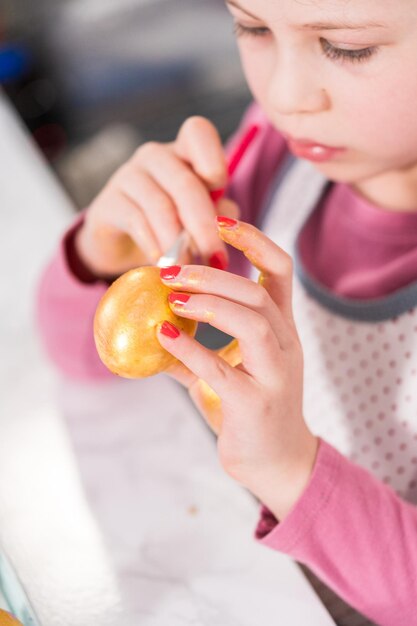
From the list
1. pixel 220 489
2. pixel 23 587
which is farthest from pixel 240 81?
pixel 23 587

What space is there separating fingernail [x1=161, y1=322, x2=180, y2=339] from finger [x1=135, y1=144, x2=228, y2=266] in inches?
6.0

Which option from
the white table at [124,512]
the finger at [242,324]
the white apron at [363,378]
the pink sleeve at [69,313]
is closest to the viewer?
the finger at [242,324]

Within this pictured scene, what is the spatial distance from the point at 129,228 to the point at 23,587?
0.30 metres

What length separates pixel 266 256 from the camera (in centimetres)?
47

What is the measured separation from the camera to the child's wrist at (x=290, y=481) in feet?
1.73

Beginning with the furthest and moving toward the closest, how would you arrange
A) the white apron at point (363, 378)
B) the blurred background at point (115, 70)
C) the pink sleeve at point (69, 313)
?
the blurred background at point (115, 70) < the pink sleeve at point (69, 313) < the white apron at point (363, 378)

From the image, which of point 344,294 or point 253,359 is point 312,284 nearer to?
point 344,294

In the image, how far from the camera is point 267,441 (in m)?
0.50

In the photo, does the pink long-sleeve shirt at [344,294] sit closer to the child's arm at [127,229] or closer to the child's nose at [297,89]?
the child's arm at [127,229]

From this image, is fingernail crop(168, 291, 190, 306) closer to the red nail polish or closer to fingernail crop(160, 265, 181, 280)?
fingernail crop(160, 265, 181, 280)

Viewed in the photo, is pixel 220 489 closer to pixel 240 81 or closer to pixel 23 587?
pixel 23 587

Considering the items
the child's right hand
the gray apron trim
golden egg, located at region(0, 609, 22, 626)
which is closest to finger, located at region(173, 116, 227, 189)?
the child's right hand

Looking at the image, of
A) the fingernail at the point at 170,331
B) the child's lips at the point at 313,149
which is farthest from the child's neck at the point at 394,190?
the fingernail at the point at 170,331

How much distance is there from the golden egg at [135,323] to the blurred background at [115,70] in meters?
1.00
